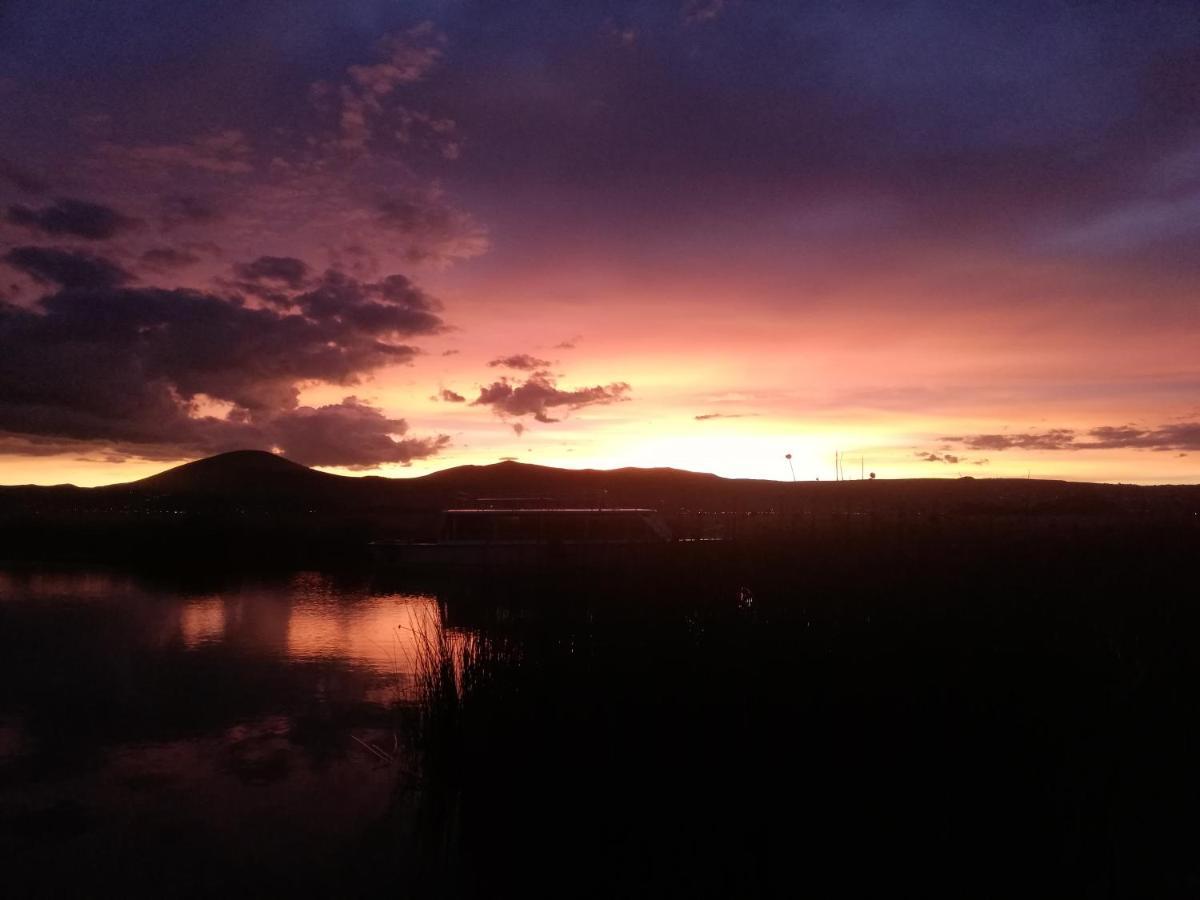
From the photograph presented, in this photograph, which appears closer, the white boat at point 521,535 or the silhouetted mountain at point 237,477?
the white boat at point 521,535

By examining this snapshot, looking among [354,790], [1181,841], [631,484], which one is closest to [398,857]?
[354,790]

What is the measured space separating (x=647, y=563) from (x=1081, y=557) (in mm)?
6870

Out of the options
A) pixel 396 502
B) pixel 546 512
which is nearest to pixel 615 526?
pixel 546 512

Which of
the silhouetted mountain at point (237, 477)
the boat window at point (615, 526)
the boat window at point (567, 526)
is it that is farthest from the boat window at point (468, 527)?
the silhouetted mountain at point (237, 477)

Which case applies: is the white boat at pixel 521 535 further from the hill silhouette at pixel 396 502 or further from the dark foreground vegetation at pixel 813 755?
the dark foreground vegetation at pixel 813 755

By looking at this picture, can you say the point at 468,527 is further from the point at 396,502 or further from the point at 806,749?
the point at 396,502

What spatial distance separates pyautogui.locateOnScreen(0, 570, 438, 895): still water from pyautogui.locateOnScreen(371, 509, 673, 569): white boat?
21.2 ft

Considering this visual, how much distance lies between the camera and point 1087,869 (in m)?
6.58

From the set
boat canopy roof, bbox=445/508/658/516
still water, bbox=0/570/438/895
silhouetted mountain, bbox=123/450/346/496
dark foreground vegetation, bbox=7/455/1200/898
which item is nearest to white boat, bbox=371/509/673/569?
boat canopy roof, bbox=445/508/658/516

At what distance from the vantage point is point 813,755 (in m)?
7.43

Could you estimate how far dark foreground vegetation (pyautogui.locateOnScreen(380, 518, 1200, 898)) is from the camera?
6.78 m

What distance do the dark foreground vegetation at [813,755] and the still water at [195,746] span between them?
1069 mm

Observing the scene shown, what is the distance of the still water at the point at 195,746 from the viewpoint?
7.72 metres

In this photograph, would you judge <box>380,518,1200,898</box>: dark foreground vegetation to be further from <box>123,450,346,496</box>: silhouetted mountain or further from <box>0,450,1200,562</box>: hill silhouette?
<box>123,450,346,496</box>: silhouetted mountain
